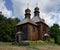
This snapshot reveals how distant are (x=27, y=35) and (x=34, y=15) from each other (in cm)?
1062

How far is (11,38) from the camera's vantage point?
8050 cm

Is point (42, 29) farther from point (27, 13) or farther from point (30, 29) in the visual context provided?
point (27, 13)

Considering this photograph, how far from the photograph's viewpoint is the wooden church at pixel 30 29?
5856cm

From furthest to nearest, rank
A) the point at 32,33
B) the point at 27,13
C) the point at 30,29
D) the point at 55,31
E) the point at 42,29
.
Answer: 1. the point at 55,31
2. the point at 42,29
3. the point at 27,13
4. the point at 32,33
5. the point at 30,29

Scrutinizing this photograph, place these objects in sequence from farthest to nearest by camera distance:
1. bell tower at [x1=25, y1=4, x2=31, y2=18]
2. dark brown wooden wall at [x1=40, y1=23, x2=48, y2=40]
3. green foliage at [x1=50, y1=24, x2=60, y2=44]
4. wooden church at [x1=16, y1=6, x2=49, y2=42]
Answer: green foliage at [x1=50, y1=24, x2=60, y2=44] → dark brown wooden wall at [x1=40, y1=23, x2=48, y2=40] → bell tower at [x1=25, y1=4, x2=31, y2=18] → wooden church at [x1=16, y1=6, x2=49, y2=42]

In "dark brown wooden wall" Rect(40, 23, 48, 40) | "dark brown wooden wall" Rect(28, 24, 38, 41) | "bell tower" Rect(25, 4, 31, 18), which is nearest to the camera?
"dark brown wooden wall" Rect(28, 24, 38, 41)

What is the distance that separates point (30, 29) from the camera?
193 ft

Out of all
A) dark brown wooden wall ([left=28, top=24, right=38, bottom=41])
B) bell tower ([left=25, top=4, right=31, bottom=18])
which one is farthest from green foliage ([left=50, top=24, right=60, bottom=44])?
bell tower ([left=25, top=4, right=31, bottom=18])

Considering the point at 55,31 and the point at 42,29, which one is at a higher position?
the point at 55,31

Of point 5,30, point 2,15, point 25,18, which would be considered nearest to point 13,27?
point 5,30

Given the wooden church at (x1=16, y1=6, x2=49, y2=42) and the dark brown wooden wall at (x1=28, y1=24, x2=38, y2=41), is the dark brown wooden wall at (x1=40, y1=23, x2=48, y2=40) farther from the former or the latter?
the dark brown wooden wall at (x1=28, y1=24, x2=38, y2=41)

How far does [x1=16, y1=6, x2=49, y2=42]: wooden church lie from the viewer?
58.6 m

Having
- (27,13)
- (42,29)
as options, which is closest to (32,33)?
(42,29)

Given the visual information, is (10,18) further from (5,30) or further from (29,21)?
(29,21)
